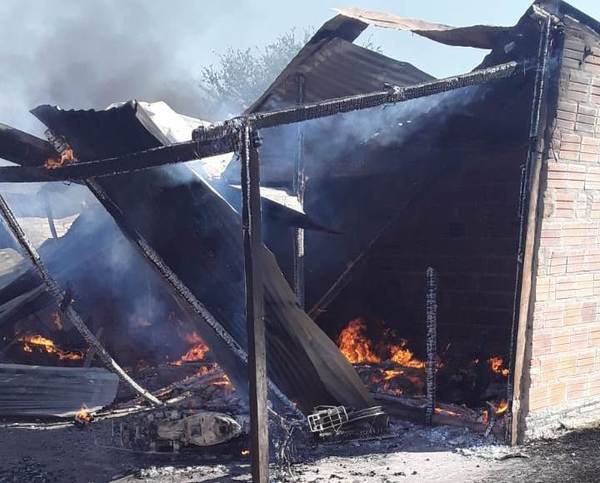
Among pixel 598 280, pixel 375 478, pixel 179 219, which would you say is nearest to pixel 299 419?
pixel 375 478

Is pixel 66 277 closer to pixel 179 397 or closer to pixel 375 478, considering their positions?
pixel 179 397

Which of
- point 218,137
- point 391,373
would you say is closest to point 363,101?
point 218,137

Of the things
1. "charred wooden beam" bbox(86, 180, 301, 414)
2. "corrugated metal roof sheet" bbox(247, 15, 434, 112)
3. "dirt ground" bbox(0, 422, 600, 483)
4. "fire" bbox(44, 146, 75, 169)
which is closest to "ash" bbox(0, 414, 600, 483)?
"dirt ground" bbox(0, 422, 600, 483)

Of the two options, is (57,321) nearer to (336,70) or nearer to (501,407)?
(336,70)

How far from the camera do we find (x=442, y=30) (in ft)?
18.7

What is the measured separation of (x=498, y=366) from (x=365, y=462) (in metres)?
2.92

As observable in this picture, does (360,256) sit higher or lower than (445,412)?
higher

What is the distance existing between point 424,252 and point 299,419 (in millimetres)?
3685

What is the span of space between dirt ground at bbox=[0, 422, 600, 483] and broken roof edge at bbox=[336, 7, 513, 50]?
396 cm

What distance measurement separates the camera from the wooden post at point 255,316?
14.2ft

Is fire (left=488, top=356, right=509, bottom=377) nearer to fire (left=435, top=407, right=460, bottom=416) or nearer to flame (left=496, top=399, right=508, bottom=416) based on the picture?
flame (left=496, top=399, right=508, bottom=416)

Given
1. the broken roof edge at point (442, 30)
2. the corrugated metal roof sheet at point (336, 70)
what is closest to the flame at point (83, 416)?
the corrugated metal roof sheet at point (336, 70)

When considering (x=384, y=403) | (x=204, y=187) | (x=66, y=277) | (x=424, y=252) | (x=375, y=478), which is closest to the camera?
(x=375, y=478)

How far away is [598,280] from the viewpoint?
240 inches
